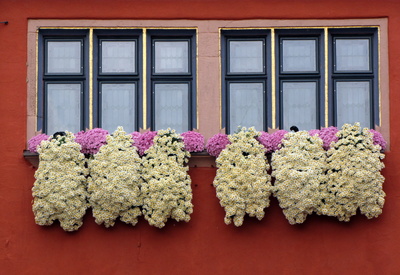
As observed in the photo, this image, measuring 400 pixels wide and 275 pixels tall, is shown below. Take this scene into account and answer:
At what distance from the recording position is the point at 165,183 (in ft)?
42.1

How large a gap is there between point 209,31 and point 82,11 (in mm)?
1760

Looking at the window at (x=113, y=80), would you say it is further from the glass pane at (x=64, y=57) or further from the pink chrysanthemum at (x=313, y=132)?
the pink chrysanthemum at (x=313, y=132)

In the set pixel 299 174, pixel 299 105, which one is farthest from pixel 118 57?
pixel 299 174

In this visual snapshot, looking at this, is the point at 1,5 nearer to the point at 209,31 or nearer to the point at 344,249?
the point at 209,31

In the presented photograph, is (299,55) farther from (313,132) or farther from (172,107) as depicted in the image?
(172,107)

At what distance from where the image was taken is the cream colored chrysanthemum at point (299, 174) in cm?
1277

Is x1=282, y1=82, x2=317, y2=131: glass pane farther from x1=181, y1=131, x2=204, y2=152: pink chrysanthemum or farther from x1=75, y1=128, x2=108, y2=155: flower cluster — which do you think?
x1=75, y1=128, x2=108, y2=155: flower cluster

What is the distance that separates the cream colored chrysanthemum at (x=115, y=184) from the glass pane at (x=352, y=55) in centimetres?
313

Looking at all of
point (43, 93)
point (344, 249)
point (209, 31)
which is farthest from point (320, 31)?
point (43, 93)

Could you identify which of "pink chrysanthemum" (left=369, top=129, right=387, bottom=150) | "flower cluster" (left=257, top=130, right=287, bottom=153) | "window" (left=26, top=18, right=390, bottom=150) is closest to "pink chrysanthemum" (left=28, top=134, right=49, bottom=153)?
"window" (left=26, top=18, right=390, bottom=150)

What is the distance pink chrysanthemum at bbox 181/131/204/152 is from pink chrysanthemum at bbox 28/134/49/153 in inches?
73.3

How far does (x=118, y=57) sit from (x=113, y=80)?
332 mm

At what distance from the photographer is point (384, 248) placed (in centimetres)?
1315

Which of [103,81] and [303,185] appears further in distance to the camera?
[103,81]
